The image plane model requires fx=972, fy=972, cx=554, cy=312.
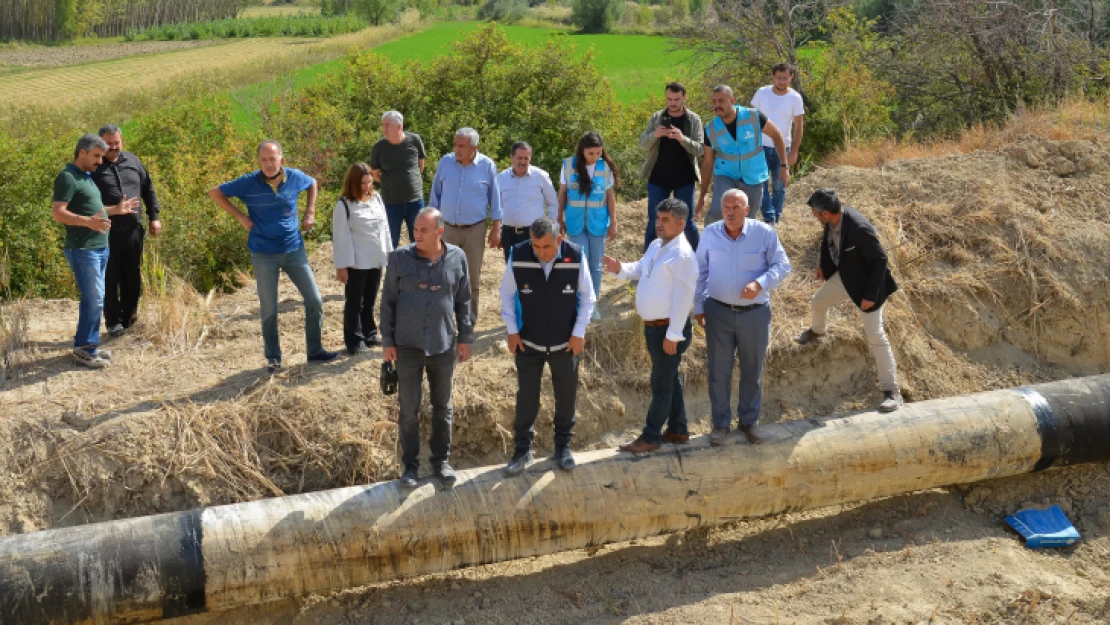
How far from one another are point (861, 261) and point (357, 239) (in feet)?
12.1

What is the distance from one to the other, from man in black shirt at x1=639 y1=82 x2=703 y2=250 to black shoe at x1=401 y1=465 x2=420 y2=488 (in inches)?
120

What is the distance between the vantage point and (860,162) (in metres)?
11.8

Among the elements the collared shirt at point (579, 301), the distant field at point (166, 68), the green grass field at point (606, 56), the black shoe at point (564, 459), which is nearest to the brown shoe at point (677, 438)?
the black shoe at point (564, 459)

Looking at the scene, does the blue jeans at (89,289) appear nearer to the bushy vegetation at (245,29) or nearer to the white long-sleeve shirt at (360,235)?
the white long-sleeve shirt at (360,235)

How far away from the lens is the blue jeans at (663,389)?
20.6ft

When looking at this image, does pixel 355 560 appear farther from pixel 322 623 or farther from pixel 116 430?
pixel 116 430

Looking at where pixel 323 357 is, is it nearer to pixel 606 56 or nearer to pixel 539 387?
pixel 539 387

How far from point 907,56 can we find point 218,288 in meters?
10.8

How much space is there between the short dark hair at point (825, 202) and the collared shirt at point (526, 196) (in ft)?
6.79

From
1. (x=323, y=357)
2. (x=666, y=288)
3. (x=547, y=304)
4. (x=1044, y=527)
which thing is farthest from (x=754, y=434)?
(x=323, y=357)

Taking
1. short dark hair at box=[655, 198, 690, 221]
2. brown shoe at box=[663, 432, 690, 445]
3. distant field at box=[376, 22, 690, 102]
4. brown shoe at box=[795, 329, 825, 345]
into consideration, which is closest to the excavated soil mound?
brown shoe at box=[795, 329, 825, 345]

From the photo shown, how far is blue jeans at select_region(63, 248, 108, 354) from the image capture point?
24.7 ft

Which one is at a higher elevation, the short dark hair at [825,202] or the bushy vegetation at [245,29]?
the bushy vegetation at [245,29]

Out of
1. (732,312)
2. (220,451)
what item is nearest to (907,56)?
(732,312)
